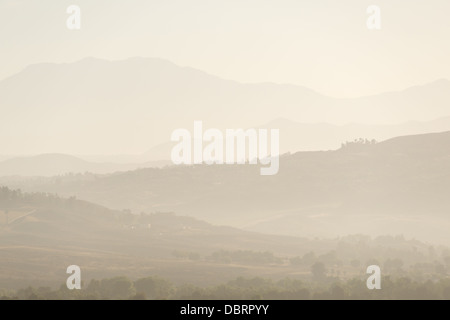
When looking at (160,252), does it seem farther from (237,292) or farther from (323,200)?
(323,200)

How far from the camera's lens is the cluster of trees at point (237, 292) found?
173 ft

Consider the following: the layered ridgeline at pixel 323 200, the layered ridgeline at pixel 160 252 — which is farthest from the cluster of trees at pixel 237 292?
the layered ridgeline at pixel 323 200

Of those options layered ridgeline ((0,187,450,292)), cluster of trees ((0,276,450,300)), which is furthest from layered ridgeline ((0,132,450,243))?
cluster of trees ((0,276,450,300))

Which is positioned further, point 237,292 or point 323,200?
point 323,200

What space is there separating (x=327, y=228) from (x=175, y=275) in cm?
8595

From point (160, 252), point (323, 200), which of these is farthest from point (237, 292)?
point (323, 200)

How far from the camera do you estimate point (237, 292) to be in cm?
5378

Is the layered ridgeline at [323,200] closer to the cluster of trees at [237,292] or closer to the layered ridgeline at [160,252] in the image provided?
the layered ridgeline at [160,252]

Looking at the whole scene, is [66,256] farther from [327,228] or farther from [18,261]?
[327,228]

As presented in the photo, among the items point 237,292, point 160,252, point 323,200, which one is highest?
point 323,200

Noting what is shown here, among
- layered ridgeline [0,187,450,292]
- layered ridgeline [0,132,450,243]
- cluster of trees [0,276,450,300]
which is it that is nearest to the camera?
cluster of trees [0,276,450,300]

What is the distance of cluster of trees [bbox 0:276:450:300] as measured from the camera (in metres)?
52.8

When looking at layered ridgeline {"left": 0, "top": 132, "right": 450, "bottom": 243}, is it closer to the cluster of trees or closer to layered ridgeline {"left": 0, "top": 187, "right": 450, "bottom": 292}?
layered ridgeline {"left": 0, "top": 187, "right": 450, "bottom": 292}

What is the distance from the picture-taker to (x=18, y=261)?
81.4 meters
